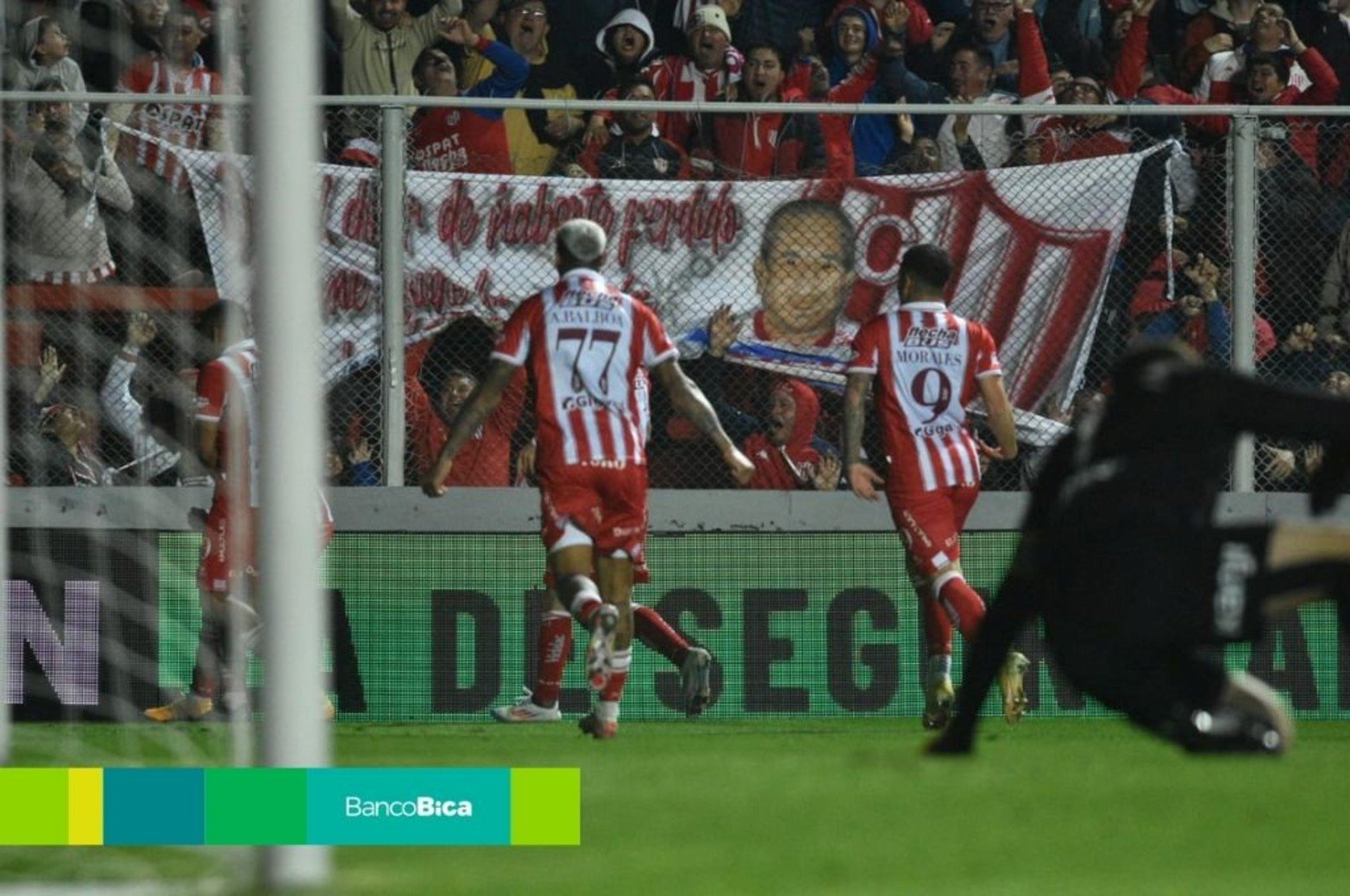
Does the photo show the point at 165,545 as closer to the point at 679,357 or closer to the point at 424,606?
→ the point at 424,606

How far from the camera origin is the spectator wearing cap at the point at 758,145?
12000 millimetres

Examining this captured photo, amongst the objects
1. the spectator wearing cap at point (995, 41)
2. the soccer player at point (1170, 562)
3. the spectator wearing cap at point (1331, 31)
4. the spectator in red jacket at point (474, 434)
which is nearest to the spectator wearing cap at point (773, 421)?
the spectator in red jacket at point (474, 434)

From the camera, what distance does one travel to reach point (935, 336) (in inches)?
448

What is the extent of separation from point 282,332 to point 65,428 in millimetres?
5668

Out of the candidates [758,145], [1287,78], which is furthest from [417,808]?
[1287,78]

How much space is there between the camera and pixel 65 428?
11531 mm

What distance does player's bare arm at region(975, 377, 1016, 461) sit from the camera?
37.1 ft

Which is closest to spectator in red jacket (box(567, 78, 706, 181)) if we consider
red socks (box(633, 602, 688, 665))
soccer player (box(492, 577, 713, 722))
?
soccer player (box(492, 577, 713, 722))

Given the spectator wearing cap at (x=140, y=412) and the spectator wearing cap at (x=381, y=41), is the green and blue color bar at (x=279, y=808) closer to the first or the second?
the spectator wearing cap at (x=140, y=412)

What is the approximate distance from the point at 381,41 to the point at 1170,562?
27.5ft

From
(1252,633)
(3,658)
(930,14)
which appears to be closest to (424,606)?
(3,658)

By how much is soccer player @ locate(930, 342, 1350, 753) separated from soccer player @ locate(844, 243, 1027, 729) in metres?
5.28

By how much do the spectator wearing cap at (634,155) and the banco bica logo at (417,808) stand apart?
524cm

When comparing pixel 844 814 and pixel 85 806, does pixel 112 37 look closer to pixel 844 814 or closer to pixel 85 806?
pixel 85 806
